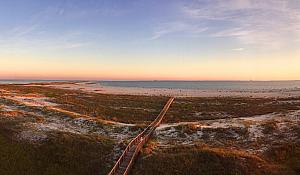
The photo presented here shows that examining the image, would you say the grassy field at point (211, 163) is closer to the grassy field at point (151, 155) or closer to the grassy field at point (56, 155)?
the grassy field at point (151, 155)

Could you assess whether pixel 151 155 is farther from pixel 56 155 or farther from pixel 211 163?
pixel 56 155

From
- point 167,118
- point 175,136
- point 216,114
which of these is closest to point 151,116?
point 167,118

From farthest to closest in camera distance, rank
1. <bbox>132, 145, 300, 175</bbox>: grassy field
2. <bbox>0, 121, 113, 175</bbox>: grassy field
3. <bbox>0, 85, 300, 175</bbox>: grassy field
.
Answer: <bbox>0, 121, 113, 175</bbox>: grassy field < <bbox>0, 85, 300, 175</bbox>: grassy field < <bbox>132, 145, 300, 175</bbox>: grassy field

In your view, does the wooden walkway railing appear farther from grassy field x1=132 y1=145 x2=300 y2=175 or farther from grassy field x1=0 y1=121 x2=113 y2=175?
grassy field x1=0 y1=121 x2=113 y2=175

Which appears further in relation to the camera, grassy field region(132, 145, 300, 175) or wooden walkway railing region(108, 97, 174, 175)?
grassy field region(132, 145, 300, 175)

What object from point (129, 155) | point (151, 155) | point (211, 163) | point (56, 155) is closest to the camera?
point (211, 163)

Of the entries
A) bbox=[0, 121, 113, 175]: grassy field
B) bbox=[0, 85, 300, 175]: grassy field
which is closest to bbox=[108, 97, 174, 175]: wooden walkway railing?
bbox=[0, 85, 300, 175]: grassy field

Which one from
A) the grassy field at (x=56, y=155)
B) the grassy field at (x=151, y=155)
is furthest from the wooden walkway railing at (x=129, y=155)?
the grassy field at (x=56, y=155)

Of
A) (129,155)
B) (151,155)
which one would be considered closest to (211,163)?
(151,155)

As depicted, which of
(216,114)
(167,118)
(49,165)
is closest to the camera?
(49,165)

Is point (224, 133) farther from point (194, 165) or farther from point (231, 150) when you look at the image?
point (194, 165)

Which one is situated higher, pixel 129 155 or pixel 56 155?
pixel 129 155
